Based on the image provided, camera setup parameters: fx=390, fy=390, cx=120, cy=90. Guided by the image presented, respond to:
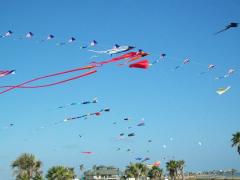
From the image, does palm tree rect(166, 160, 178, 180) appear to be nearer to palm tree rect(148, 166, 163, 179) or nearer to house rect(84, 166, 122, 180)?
palm tree rect(148, 166, 163, 179)

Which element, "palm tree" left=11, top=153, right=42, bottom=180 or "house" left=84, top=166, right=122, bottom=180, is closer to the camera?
"palm tree" left=11, top=153, right=42, bottom=180

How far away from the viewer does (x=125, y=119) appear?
34.2 meters

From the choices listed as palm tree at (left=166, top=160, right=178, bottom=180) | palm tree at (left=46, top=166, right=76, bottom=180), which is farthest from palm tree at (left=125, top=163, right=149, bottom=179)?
palm tree at (left=46, top=166, right=76, bottom=180)

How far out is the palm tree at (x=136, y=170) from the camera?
119375 mm

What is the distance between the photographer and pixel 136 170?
11944 centimetres

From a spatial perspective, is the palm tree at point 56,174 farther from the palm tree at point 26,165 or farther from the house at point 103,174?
the house at point 103,174

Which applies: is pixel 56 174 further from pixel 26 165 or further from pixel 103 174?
pixel 103 174

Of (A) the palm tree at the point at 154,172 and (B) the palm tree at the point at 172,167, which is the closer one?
(B) the palm tree at the point at 172,167

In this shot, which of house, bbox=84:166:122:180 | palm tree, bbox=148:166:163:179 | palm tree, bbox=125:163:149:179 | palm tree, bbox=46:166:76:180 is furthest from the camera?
house, bbox=84:166:122:180

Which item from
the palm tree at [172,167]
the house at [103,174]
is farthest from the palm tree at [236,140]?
the house at [103,174]

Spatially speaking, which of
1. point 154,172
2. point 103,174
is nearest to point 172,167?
point 154,172

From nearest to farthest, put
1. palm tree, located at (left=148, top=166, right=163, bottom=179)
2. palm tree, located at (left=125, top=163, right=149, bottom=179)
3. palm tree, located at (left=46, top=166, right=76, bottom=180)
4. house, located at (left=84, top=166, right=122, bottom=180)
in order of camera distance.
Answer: palm tree, located at (left=46, top=166, right=76, bottom=180), palm tree, located at (left=125, top=163, right=149, bottom=179), palm tree, located at (left=148, top=166, right=163, bottom=179), house, located at (left=84, top=166, right=122, bottom=180)

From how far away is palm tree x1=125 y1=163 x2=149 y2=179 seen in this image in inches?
4700

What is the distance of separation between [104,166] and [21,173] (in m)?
64.1
